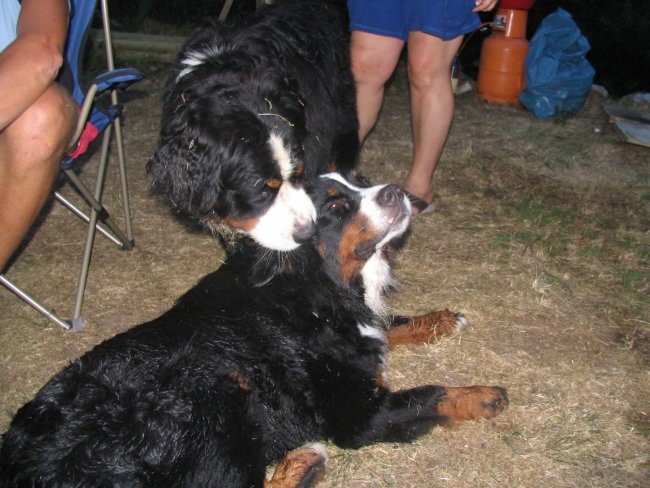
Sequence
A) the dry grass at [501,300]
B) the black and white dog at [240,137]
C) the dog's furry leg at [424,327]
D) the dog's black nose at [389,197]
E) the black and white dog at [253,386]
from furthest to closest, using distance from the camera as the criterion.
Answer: the dog's furry leg at [424,327] → the dog's black nose at [389,197] → the black and white dog at [240,137] → the dry grass at [501,300] → the black and white dog at [253,386]

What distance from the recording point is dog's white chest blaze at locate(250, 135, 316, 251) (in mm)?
2264

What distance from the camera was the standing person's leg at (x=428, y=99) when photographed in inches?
121

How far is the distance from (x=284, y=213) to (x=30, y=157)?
3.29 ft

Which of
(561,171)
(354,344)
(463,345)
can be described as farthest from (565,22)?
(354,344)

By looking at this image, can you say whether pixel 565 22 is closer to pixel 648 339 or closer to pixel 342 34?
pixel 342 34

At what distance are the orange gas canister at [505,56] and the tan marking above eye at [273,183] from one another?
3.81 metres

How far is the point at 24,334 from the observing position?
2732mm

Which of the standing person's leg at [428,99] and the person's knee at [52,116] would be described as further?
the standing person's leg at [428,99]

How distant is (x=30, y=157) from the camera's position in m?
2.22

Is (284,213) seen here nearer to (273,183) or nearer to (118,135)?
(273,183)

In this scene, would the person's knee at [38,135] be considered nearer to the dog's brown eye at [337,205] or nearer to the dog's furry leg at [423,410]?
the dog's brown eye at [337,205]

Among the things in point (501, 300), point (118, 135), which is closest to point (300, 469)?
point (501, 300)

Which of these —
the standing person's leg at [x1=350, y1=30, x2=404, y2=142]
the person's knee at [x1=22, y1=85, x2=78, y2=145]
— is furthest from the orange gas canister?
the person's knee at [x1=22, y1=85, x2=78, y2=145]

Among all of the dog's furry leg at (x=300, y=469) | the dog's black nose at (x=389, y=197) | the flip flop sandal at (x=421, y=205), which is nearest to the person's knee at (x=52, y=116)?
the dog's black nose at (x=389, y=197)
